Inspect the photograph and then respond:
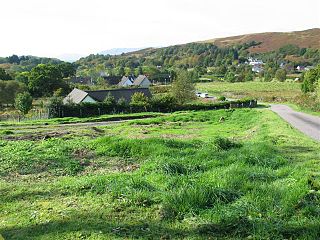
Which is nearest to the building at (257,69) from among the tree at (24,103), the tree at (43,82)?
the tree at (43,82)

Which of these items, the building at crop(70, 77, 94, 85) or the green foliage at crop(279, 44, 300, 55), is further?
the green foliage at crop(279, 44, 300, 55)

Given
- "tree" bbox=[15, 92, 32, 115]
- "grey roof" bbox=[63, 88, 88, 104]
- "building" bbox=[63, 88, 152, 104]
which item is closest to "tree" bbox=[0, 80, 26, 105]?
"tree" bbox=[15, 92, 32, 115]

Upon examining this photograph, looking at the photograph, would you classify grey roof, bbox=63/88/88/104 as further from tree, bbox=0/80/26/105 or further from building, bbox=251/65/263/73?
building, bbox=251/65/263/73

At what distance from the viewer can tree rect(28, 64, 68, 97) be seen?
76.7m

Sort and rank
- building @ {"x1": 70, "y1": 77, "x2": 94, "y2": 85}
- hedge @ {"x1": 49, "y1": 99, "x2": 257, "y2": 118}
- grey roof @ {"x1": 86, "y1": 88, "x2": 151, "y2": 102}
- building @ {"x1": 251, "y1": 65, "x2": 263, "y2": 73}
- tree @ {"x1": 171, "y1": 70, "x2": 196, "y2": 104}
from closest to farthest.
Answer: hedge @ {"x1": 49, "y1": 99, "x2": 257, "y2": 118} < grey roof @ {"x1": 86, "y1": 88, "x2": 151, "y2": 102} < tree @ {"x1": 171, "y1": 70, "x2": 196, "y2": 104} < building @ {"x1": 70, "y1": 77, "x2": 94, "y2": 85} < building @ {"x1": 251, "y1": 65, "x2": 263, "y2": 73}

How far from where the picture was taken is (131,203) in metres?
8.60

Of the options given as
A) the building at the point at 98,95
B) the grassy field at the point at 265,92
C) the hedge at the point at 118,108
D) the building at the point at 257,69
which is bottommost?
the grassy field at the point at 265,92

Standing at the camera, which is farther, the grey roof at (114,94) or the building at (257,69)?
the building at (257,69)

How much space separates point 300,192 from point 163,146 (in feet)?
25.1

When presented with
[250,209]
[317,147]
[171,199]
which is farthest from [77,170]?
[317,147]

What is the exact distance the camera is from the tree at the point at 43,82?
76.7 meters

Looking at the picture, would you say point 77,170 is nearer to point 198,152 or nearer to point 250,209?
point 198,152

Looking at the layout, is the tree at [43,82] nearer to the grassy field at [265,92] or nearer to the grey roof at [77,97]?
the grey roof at [77,97]

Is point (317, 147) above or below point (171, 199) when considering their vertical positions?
below
